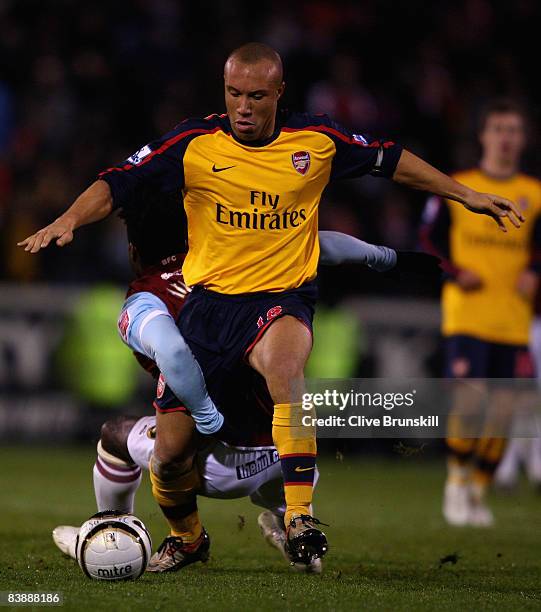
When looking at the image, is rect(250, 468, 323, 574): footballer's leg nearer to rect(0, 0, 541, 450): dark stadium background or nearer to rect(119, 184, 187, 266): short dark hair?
rect(119, 184, 187, 266): short dark hair

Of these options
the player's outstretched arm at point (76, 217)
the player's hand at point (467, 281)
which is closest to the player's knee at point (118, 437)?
the player's outstretched arm at point (76, 217)

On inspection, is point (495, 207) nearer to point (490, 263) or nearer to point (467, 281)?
point (467, 281)

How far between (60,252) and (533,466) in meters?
4.87

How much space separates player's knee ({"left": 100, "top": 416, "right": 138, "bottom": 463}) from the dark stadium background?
6101mm

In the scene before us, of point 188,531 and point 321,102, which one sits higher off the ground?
point 321,102

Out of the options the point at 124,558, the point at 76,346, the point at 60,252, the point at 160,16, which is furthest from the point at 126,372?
the point at 124,558

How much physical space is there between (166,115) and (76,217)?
8927mm

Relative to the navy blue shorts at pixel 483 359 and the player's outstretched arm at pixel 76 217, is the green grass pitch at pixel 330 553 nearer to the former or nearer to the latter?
the navy blue shorts at pixel 483 359

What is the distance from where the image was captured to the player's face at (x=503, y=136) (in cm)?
926

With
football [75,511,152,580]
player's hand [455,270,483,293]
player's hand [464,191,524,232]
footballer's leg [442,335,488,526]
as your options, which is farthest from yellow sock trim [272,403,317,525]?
player's hand [455,270,483,293]

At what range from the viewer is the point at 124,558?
18.0ft

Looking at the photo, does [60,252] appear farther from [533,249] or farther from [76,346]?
[533,249]

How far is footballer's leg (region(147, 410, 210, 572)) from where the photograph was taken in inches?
235

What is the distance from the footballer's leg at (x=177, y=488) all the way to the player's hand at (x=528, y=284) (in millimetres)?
3763
